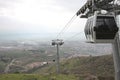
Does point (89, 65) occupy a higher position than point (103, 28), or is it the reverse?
point (103, 28)

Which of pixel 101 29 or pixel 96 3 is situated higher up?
pixel 96 3

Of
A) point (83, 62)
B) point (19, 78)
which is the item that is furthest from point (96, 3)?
point (83, 62)

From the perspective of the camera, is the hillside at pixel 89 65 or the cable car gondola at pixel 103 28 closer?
the cable car gondola at pixel 103 28

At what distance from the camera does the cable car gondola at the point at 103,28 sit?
55.5 ft

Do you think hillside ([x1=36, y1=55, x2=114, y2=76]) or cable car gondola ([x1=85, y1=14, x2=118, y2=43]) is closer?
cable car gondola ([x1=85, y1=14, x2=118, y2=43])

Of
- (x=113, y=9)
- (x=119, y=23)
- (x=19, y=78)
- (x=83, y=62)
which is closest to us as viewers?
(x=113, y=9)

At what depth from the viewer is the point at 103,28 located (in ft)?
56.4

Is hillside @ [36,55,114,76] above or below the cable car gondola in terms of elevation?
below

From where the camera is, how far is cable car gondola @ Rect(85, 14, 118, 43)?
55.5 ft

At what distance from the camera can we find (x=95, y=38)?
17.0 meters

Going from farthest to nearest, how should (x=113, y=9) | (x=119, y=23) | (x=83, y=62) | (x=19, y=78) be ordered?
(x=83, y=62) → (x=19, y=78) → (x=119, y=23) → (x=113, y=9)

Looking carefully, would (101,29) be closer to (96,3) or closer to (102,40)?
(102,40)

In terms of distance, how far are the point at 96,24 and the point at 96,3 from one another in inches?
60.5

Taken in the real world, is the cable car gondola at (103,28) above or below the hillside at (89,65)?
above
